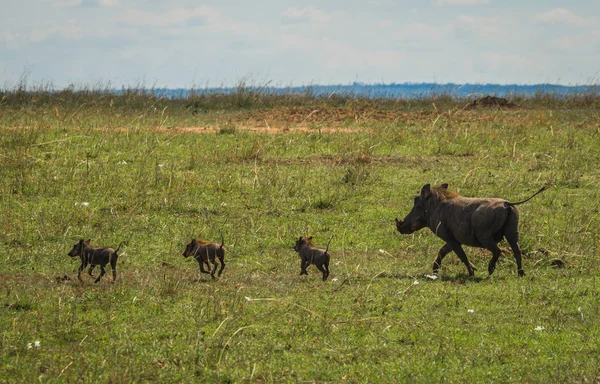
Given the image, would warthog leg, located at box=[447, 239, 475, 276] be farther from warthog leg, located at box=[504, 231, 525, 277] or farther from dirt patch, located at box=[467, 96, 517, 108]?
dirt patch, located at box=[467, 96, 517, 108]

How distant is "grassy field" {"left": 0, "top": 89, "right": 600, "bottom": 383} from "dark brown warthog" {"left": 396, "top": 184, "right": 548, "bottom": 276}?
27cm

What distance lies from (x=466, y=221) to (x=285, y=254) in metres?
2.02

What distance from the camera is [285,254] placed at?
9422 millimetres

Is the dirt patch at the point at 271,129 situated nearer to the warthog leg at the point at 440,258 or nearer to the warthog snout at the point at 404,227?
the warthog snout at the point at 404,227

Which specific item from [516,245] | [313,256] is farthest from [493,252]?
[313,256]

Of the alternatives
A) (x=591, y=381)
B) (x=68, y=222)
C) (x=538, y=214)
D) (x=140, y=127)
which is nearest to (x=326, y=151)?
(x=140, y=127)

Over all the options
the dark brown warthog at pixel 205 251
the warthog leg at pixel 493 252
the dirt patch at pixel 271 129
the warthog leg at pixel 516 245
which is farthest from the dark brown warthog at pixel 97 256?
the dirt patch at pixel 271 129

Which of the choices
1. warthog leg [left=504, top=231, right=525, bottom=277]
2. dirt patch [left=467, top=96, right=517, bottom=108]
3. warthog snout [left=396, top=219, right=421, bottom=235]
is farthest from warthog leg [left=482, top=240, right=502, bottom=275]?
dirt patch [left=467, top=96, right=517, bottom=108]

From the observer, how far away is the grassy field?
586 centimetres

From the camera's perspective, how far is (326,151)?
15273mm

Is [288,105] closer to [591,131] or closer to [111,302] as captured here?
[591,131]

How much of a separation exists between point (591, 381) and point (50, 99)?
703 inches

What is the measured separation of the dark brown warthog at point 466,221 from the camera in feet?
27.0

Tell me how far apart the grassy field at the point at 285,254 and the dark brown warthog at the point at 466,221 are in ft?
0.87
